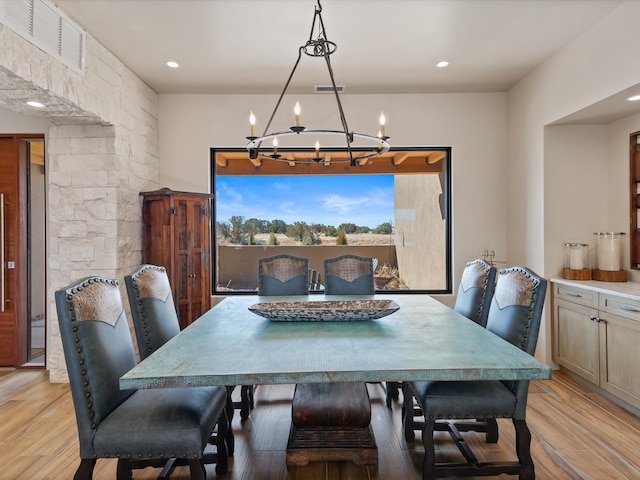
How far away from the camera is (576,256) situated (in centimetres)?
346

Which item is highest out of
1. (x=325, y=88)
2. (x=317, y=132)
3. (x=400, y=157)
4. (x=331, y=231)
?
(x=325, y=88)

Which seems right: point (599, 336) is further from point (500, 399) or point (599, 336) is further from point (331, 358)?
point (331, 358)

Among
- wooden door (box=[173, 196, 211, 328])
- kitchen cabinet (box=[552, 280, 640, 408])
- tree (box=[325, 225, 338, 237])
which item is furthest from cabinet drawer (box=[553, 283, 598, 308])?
wooden door (box=[173, 196, 211, 328])

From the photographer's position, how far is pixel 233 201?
4648 millimetres

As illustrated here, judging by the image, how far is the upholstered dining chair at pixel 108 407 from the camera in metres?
1.50

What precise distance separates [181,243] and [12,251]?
5.80 feet

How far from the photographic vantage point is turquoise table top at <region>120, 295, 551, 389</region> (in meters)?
1.41

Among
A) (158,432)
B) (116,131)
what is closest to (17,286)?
(116,131)

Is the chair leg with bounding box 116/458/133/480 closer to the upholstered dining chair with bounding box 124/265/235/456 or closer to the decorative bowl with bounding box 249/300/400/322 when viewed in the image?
the upholstered dining chair with bounding box 124/265/235/456

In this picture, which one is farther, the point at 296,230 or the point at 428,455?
the point at 296,230

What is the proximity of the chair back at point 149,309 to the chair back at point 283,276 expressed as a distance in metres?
1.04

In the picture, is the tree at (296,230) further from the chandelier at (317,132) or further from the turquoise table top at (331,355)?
the turquoise table top at (331,355)

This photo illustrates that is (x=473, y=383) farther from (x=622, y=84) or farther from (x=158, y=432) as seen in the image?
(x=622, y=84)

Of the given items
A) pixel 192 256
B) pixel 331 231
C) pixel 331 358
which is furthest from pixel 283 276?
pixel 331 358
